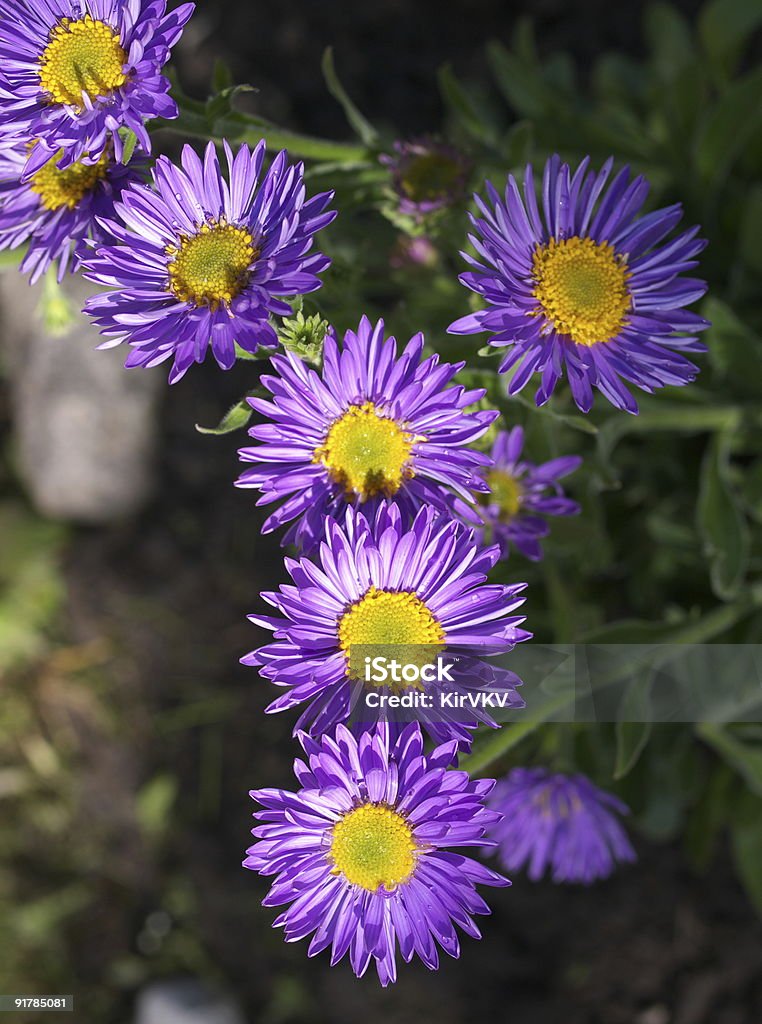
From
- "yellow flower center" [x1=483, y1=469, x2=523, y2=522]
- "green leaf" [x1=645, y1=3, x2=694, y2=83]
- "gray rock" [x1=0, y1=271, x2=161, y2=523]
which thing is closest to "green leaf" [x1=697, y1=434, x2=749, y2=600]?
"yellow flower center" [x1=483, y1=469, x2=523, y2=522]

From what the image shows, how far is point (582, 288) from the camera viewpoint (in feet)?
5.88

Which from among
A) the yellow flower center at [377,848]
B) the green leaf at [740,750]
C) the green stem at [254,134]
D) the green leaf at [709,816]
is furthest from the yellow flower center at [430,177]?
the green leaf at [709,816]

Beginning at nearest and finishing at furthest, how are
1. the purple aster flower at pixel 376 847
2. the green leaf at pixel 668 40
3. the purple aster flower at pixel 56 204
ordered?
the purple aster flower at pixel 376 847 → the purple aster flower at pixel 56 204 → the green leaf at pixel 668 40

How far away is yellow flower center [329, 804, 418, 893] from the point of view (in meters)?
1.68

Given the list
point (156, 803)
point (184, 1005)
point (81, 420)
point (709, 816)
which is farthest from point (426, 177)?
point (184, 1005)

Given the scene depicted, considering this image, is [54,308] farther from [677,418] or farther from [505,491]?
[677,418]

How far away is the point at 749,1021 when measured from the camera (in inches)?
129

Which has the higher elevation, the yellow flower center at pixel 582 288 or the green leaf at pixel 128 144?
the green leaf at pixel 128 144

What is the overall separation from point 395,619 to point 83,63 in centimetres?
113

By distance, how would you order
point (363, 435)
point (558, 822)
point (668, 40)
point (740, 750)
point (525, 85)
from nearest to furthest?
point (363, 435) < point (558, 822) < point (740, 750) < point (525, 85) < point (668, 40)

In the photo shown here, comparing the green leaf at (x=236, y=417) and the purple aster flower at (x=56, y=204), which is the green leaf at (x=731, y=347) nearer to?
the green leaf at (x=236, y=417)

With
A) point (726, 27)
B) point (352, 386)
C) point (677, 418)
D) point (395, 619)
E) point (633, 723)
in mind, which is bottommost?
point (633, 723)

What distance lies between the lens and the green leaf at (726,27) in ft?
9.64

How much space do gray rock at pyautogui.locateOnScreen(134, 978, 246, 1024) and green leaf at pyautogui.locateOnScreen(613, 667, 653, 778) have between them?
7.69ft
